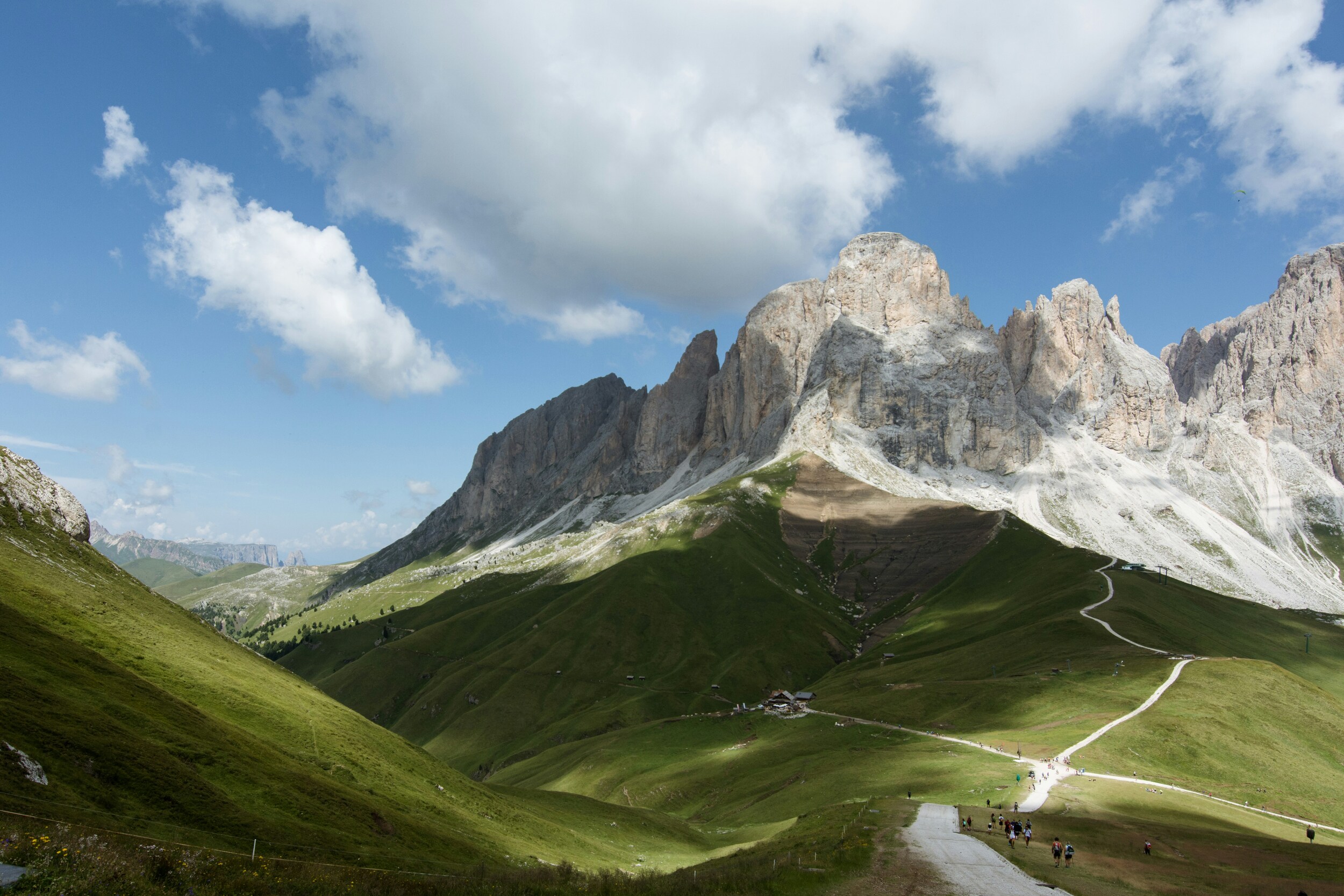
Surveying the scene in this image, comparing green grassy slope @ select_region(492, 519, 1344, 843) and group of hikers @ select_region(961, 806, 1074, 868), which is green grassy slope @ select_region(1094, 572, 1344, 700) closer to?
green grassy slope @ select_region(492, 519, 1344, 843)

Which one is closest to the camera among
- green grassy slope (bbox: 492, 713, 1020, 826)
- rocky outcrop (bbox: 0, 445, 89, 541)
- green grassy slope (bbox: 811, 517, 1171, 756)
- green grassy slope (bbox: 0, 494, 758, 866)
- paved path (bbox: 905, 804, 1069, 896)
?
green grassy slope (bbox: 0, 494, 758, 866)

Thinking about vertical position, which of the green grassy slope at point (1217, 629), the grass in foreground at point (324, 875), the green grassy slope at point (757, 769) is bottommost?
the green grassy slope at point (757, 769)

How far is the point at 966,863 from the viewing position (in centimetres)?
4553

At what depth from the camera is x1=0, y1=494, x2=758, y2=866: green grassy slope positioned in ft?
119

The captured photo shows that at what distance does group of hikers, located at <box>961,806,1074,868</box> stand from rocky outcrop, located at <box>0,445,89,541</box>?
89143 mm

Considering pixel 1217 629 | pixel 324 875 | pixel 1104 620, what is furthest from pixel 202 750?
pixel 1217 629

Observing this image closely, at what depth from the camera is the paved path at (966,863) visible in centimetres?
→ 4038

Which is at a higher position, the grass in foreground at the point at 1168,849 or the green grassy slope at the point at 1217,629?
the green grassy slope at the point at 1217,629

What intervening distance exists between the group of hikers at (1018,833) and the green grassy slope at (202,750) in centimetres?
2830

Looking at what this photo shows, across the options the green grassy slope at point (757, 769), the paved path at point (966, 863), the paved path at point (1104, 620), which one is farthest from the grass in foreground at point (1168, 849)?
the paved path at point (1104, 620)

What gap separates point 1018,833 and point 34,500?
94150 mm

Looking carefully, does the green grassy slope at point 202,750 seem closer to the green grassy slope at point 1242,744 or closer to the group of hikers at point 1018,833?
the group of hikers at point 1018,833

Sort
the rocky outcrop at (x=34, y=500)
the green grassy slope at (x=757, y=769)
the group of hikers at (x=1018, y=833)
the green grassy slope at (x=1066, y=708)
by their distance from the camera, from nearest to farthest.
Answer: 1. the group of hikers at (x=1018, y=833)
2. the rocky outcrop at (x=34, y=500)
3. the green grassy slope at (x=757, y=769)
4. the green grassy slope at (x=1066, y=708)

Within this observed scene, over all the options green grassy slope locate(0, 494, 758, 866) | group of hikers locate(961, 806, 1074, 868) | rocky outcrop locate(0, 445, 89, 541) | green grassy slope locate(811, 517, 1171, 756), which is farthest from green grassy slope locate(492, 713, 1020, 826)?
rocky outcrop locate(0, 445, 89, 541)
